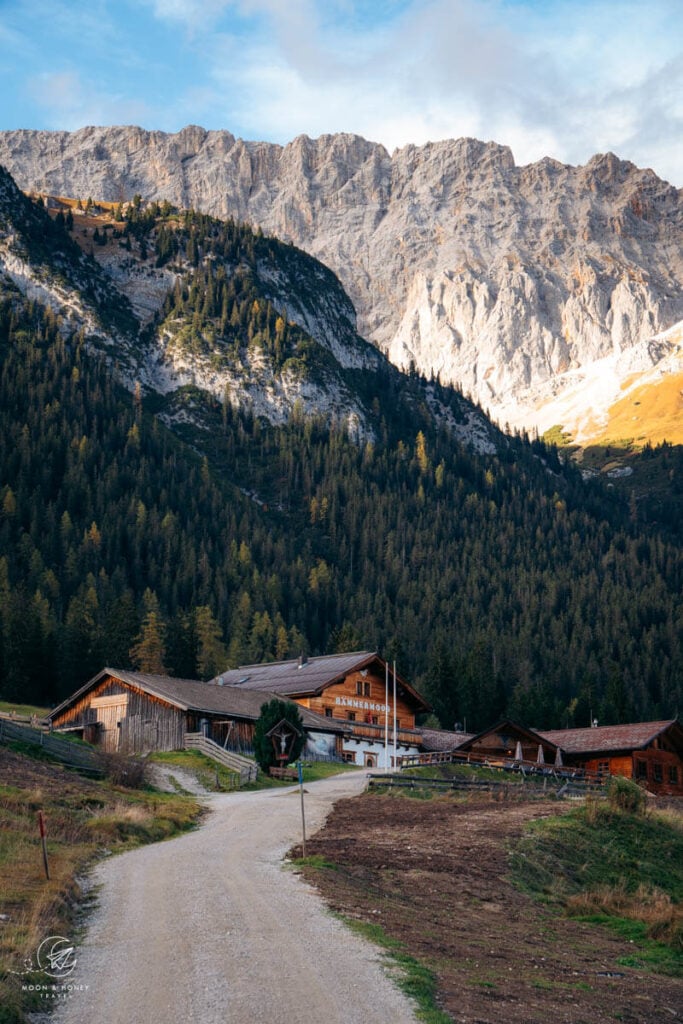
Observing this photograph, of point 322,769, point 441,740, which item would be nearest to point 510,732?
point 441,740

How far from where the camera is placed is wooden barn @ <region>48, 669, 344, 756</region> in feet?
228

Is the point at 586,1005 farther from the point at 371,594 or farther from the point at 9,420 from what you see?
the point at 9,420

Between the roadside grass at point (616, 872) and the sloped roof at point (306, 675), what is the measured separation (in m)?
39.1

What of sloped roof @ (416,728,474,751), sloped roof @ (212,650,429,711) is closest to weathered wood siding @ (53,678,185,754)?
sloped roof @ (212,650,429,711)

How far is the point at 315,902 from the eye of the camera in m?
25.9

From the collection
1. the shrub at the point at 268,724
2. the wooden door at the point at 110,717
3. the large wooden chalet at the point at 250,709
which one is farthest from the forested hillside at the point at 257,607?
the shrub at the point at 268,724

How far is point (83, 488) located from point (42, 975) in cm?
17196

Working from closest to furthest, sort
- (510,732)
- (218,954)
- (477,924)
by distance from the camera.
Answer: (218,954), (477,924), (510,732)

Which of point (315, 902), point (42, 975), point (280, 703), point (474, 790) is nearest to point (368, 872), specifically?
point (315, 902)

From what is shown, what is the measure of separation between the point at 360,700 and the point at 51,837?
182ft

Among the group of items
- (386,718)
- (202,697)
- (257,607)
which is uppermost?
(257,607)

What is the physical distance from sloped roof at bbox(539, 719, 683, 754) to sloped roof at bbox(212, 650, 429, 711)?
1147 cm

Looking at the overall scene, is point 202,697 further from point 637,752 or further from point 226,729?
point 637,752

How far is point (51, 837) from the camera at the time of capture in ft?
106
